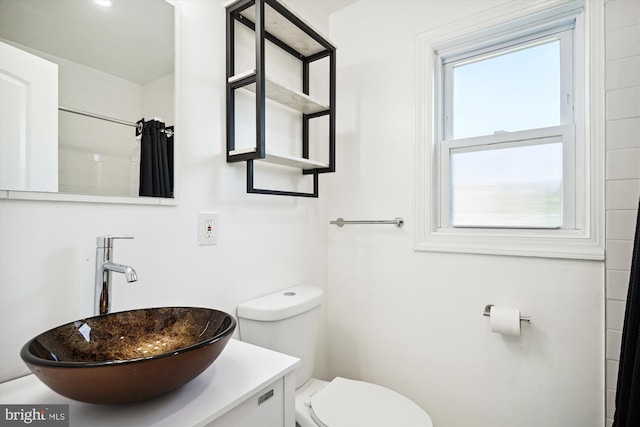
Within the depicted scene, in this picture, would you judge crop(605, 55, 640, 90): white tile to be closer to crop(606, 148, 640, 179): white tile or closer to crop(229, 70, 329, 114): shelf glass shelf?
crop(606, 148, 640, 179): white tile

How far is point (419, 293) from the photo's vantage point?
1610 mm

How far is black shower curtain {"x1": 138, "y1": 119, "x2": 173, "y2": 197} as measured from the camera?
107 centimetres

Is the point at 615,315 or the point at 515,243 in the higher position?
the point at 515,243

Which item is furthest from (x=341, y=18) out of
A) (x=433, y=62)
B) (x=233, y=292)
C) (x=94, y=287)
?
(x=94, y=287)

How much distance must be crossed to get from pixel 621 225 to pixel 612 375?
1.77ft

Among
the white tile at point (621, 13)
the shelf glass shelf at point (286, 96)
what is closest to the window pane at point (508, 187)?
the white tile at point (621, 13)

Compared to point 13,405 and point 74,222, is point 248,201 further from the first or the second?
point 13,405

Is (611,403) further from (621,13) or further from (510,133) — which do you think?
(621,13)

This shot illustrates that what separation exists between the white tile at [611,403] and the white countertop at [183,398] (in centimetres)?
116

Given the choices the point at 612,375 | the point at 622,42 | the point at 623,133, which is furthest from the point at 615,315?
the point at 622,42

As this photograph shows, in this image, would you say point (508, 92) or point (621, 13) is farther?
point (508, 92)

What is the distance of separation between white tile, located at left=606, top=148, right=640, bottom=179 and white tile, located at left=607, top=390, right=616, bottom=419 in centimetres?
78

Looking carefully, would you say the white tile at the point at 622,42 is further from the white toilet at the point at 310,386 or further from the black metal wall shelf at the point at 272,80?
the white toilet at the point at 310,386

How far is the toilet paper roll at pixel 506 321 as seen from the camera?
51.2 inches
